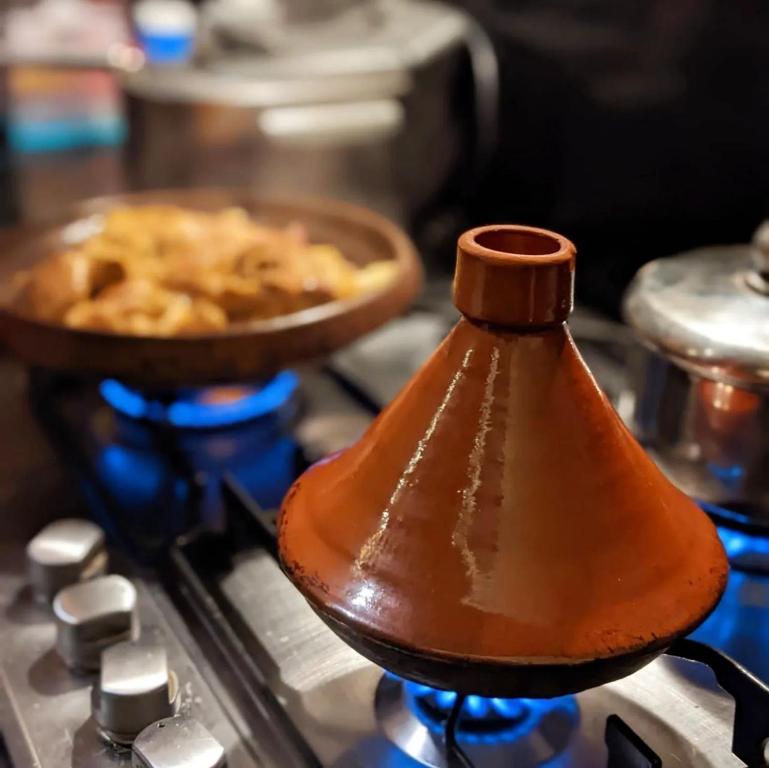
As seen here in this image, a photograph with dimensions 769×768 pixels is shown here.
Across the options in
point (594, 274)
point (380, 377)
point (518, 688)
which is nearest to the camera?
point (518, 688)

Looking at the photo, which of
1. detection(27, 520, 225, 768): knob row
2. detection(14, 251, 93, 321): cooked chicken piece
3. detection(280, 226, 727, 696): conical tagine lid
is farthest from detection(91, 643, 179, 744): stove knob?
detection(14, 251, 93, 321): cooked chicken piece

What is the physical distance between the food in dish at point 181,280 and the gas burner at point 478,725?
13.5 inches

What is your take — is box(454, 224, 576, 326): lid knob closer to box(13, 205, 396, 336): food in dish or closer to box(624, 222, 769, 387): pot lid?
box(624, 222, 769, 387): pot lid

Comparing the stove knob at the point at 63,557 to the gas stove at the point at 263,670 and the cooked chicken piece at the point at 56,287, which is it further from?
the cooked chicken piece at the point at 56,287

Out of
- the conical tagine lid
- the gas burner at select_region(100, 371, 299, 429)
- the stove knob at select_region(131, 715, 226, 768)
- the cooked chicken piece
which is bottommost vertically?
the gas burner at select_region(100, 371, 299, 429)

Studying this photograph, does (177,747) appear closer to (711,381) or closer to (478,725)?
(478,725)

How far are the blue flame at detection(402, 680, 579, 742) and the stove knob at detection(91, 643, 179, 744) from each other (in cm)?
13

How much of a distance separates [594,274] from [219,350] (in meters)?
0.53

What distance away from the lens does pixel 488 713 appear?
0.52 m

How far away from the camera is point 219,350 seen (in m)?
0.72

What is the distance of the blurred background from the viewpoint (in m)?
0.95

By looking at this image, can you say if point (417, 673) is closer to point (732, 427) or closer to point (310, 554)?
point (310, 554)

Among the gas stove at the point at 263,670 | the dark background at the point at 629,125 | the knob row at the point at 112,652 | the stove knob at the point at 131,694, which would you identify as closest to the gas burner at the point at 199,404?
the gas stove at the point at 263,670

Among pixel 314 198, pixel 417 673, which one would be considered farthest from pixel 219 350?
pixel 314 198
